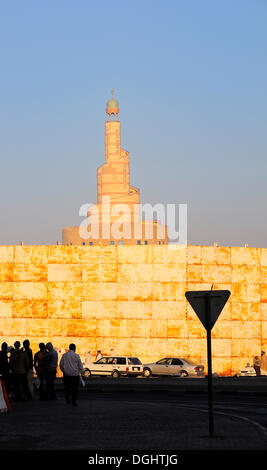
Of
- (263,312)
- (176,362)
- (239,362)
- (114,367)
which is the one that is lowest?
(114,367)

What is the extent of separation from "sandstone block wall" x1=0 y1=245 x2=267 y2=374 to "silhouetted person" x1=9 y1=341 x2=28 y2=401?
4043cm

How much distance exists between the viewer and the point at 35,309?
67875 millimetres

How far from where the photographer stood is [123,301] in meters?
68.0

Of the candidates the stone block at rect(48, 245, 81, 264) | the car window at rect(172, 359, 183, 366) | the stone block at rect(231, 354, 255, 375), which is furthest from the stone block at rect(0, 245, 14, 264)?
the car window at rect(172, 359, 183, 366)

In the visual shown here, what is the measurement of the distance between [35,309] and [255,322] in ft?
53.6

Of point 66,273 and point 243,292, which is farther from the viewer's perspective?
point 243,292

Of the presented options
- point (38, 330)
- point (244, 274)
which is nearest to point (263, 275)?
point (244, 274)

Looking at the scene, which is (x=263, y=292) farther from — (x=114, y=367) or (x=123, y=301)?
(x=114, y=367)

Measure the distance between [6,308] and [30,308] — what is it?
1.75m

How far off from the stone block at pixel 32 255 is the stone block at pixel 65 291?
6.82 ft

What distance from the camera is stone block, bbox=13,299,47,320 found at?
67750mm

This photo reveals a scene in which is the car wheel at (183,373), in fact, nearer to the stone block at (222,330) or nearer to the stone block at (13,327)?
the stone block at (222,330)

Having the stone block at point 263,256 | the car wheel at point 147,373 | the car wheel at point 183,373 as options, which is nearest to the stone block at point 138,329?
the stone block at point 263,256
